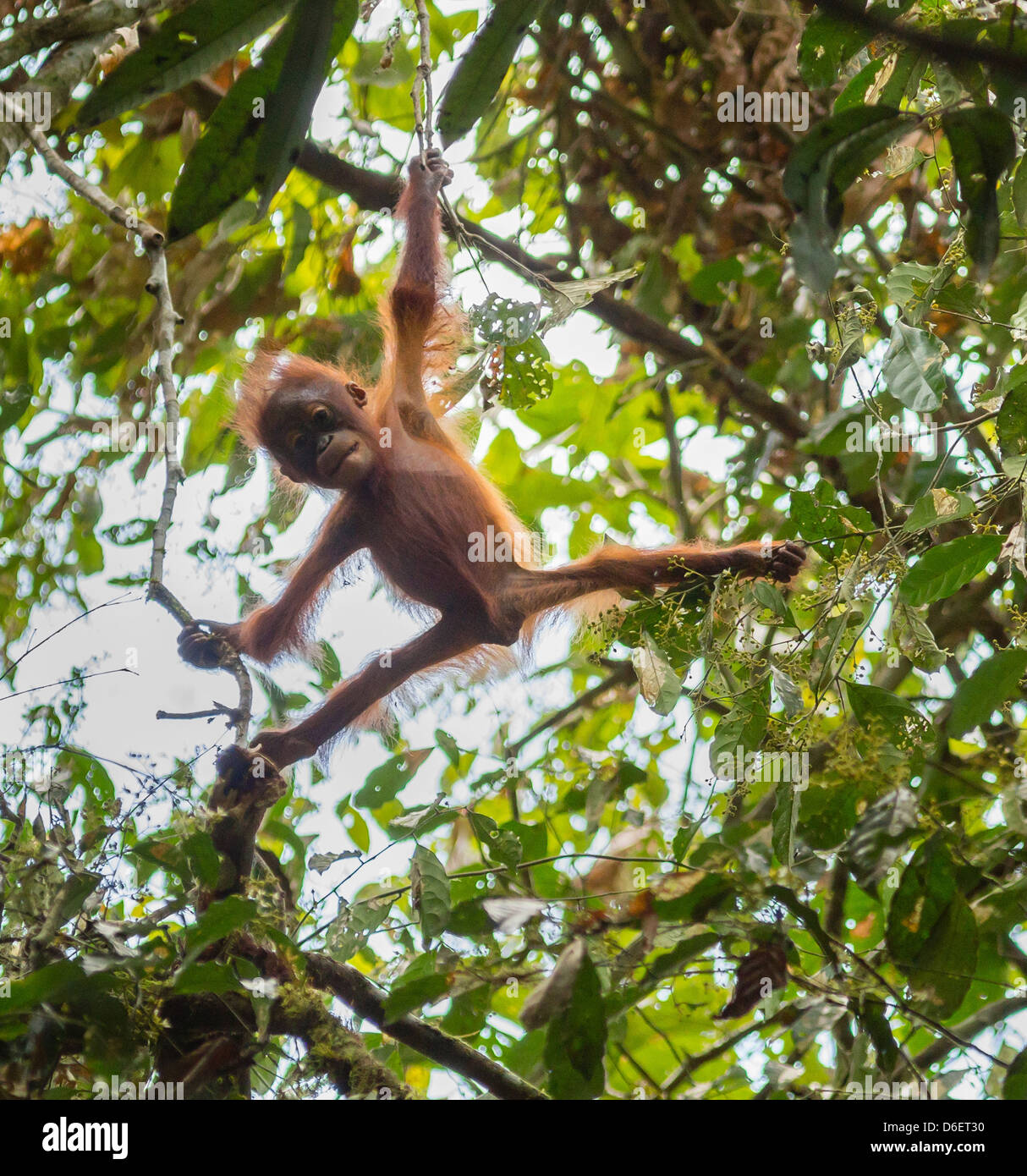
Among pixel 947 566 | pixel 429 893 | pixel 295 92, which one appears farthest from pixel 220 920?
pixel 947 566

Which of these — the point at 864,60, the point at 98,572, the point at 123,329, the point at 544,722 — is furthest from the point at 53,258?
the point at 864,60

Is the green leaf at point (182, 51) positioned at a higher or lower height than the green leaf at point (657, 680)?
higher

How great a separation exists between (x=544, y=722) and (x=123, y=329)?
7.00 ft

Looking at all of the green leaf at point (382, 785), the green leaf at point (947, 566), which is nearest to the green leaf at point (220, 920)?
the green leaf at point (382, 785)

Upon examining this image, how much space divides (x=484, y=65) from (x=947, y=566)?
45.2 inches

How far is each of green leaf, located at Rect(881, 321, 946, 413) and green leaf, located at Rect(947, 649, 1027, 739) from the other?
0.45 metres

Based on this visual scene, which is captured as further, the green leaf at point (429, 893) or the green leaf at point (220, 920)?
the green leaf at point (429, 893)

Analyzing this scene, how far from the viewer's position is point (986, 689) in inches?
73.0

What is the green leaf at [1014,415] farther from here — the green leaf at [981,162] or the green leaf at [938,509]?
the green leaf at [981,162]

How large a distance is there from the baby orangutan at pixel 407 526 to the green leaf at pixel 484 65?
1.18 meters

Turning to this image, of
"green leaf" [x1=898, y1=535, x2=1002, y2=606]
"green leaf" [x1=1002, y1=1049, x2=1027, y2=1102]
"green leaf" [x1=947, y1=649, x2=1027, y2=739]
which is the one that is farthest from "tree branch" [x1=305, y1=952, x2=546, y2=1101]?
"green leaf" [x1=898, y1=535, x2=1002, y2=606]

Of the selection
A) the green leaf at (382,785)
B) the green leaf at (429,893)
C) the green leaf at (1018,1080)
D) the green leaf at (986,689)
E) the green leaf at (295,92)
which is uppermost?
the green leaf at (295,92)

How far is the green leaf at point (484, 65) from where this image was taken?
143cm

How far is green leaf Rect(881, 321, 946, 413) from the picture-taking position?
6.29ft
